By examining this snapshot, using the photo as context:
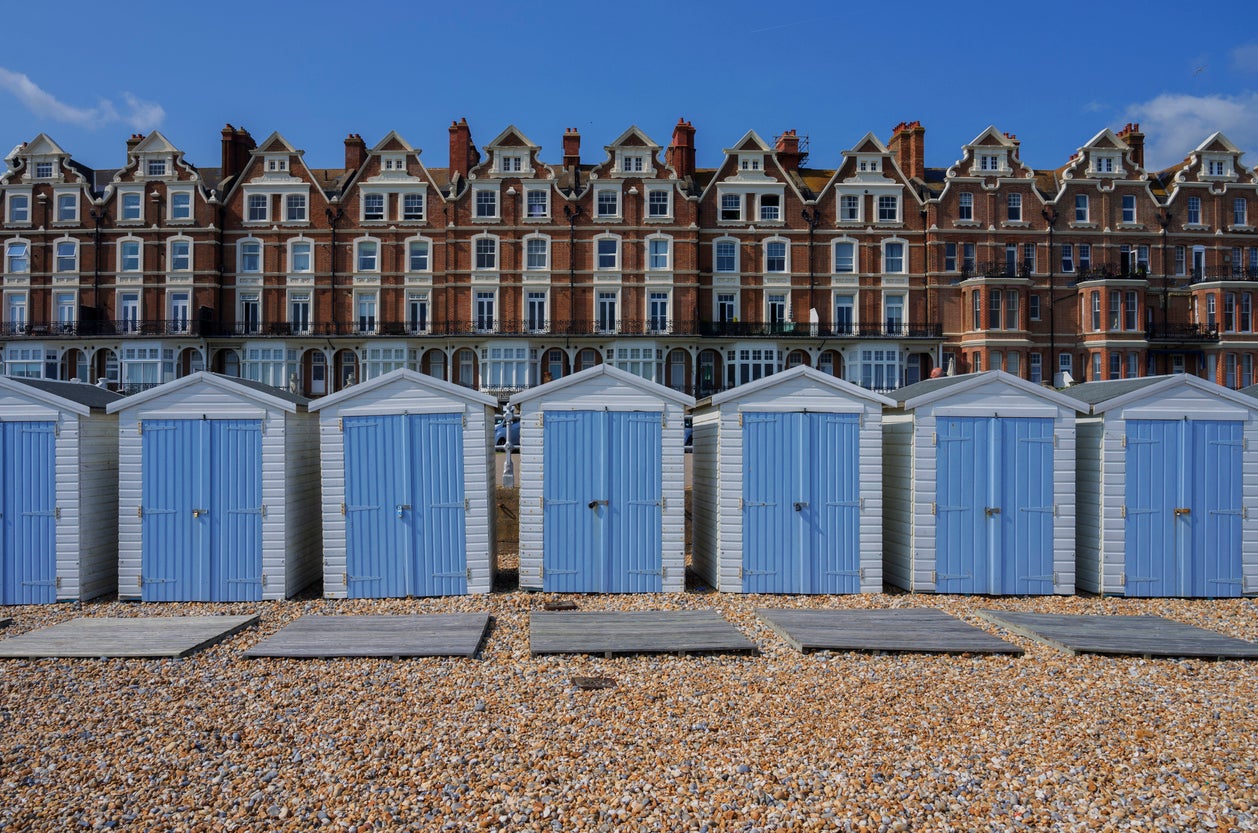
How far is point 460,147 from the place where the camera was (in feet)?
125

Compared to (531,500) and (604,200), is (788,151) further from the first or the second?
(531,500)

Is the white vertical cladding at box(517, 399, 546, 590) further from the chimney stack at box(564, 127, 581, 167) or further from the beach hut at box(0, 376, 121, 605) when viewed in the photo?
the chimney stack at box(564, 127, 581, 167)

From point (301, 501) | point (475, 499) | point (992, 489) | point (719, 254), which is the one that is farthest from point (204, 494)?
point (719, 254)

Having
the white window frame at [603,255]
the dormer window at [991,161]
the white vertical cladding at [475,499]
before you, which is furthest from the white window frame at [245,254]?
the dormer window at [991,161]

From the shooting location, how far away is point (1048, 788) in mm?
5719

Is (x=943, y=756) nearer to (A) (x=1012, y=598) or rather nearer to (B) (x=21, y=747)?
(A) (x=1012, y=598)

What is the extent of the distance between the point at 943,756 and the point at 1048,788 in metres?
0.70

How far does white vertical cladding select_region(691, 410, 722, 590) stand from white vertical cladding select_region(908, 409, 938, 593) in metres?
2.72

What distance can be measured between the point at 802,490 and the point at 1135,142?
130 ft

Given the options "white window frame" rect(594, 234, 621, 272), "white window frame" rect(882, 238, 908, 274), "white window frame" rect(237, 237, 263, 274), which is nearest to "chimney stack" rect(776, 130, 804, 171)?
"white window frame" rect(882, 238, 908, 274)

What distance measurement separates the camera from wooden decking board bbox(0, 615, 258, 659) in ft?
28.2

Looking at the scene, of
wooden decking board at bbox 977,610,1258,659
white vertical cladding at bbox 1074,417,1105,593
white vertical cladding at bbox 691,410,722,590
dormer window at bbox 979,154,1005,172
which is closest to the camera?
wooden decking board at bbox 977,610,1258,659

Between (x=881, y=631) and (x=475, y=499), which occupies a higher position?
(x=475, y=499)

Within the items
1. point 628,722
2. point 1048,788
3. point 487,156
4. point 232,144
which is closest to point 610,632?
point 628,722
